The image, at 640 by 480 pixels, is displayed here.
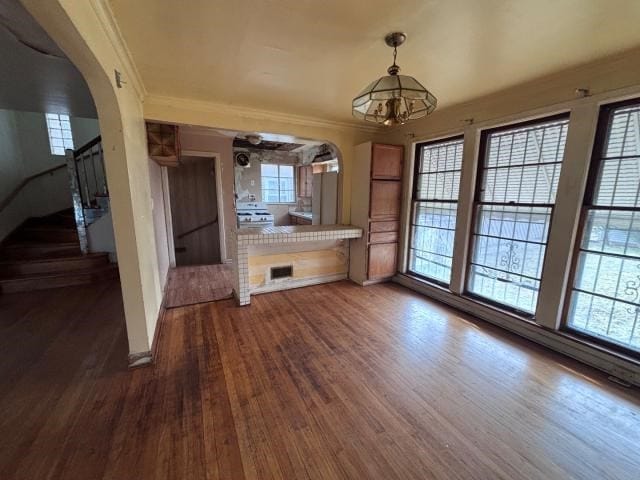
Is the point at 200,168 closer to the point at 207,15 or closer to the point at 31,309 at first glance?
the point at 31,309

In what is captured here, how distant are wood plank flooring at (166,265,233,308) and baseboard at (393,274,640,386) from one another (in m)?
2.85

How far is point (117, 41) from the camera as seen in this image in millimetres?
1646

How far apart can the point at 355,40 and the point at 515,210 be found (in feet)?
7.33

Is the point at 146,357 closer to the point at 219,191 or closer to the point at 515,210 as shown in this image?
the point at 219,191

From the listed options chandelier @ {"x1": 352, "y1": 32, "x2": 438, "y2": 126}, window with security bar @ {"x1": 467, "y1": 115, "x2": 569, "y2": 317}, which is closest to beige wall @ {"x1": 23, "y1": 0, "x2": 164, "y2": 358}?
chandelier @ {"x1": 352, "y1": 32, "x2": 438, "y2": 126}

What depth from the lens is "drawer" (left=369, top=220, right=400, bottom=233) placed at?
3.70 metres

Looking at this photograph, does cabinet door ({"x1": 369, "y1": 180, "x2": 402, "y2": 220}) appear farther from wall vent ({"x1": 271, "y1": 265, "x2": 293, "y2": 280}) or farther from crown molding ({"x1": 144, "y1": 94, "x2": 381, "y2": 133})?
wall vent ({"x1": 271, "y1": 265, "x2": 293, "y2": 280})

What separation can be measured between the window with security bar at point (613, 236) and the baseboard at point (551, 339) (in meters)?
0.14

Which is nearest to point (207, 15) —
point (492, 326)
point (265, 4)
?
point (265, 4)

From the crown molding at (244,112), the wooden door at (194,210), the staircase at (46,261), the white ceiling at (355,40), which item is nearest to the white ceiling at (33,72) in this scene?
the white ceiling at (355,40)

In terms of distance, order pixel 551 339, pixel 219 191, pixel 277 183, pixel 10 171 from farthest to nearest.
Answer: pixel 277 183, pixel 219 191, pixel 10 171, pixel 551 339

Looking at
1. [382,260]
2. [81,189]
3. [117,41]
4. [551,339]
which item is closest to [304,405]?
[551,339]

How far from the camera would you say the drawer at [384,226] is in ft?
12.1

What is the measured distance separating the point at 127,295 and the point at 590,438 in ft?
10.2
